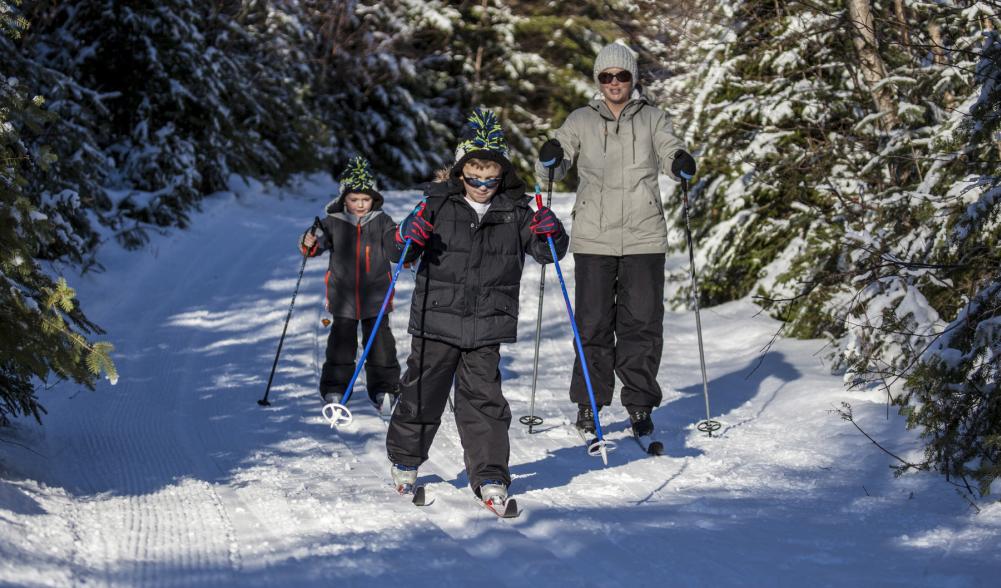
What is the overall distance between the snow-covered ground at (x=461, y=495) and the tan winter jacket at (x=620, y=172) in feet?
4.11

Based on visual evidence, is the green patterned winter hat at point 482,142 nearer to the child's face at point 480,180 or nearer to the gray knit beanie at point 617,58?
the child's face at point 480,180

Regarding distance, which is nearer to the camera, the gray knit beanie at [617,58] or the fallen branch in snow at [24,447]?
the fallen branch in snow at [24,447]

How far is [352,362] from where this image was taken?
7551 millimetres

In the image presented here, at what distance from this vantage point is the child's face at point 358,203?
24.7 ft

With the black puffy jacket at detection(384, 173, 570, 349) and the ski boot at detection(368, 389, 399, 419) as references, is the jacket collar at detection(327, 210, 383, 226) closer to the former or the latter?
the ski boot at detection(368, 389, 399, 419)

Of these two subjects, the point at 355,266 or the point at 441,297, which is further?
the point at 355,266

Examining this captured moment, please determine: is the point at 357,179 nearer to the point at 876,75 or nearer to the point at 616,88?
the point at 616,88

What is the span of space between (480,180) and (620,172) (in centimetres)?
149

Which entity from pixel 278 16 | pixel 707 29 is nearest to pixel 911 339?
pixel 707 29

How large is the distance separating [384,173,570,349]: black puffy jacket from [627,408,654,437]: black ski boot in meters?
1.47

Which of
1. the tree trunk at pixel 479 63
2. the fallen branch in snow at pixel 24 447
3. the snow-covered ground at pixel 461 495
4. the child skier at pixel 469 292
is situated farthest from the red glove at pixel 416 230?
the tree trunk at pixel 479 63

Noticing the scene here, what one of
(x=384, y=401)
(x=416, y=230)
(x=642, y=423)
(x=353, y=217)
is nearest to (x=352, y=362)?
(x=384, y=401)

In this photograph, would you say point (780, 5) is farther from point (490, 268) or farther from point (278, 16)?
point (278, 16)

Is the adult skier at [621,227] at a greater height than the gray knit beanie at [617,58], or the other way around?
the gray knit beanie at [617,58]
